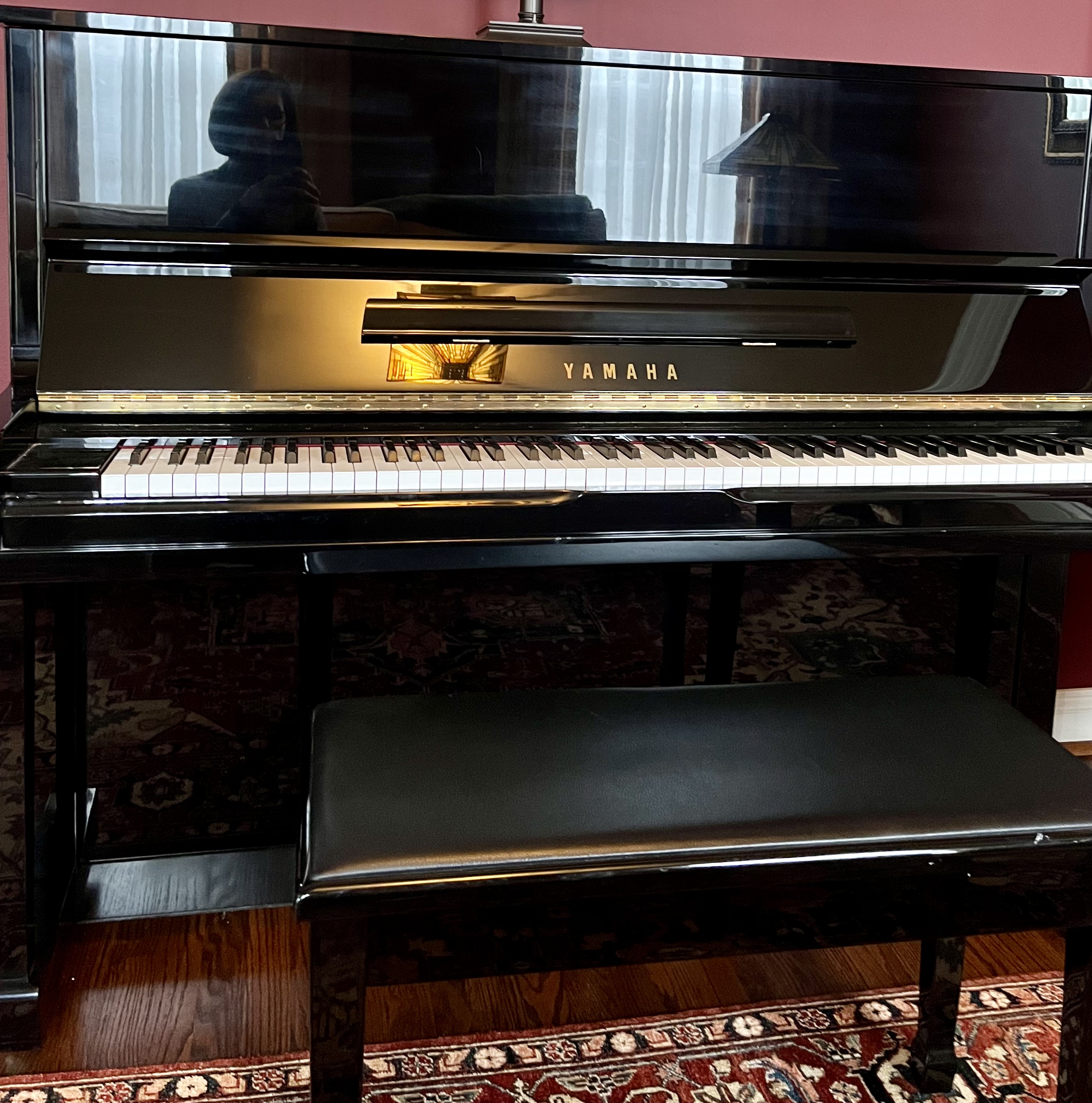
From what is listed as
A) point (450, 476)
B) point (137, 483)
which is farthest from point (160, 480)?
point (450, 476)

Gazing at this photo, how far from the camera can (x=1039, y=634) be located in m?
1.93

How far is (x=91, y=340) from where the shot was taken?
1483mm

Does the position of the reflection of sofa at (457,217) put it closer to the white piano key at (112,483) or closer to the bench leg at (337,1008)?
the white piano key at (112,483)

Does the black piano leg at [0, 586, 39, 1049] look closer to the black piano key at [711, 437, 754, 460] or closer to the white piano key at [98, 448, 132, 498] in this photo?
the white piano key at [98, 448, 132, 498]

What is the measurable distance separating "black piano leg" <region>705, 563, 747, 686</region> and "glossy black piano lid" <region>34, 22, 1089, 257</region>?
20.6 inches

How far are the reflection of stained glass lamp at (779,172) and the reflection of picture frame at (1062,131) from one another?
1.14 ft

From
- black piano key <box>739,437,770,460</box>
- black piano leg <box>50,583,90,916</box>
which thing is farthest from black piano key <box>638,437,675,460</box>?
black piano leg <box>50,583,90,916</box>

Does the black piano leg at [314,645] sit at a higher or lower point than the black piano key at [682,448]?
lower

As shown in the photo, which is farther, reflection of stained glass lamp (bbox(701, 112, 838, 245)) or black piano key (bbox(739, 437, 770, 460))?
reflection of stained glass lamp (bbox(701, 112, 838, 245))

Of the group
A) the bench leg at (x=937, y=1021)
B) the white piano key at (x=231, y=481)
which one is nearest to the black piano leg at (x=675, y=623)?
the bench leg at (x=937, y=1021)

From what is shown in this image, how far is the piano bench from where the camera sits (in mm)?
1109

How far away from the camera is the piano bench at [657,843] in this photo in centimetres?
111

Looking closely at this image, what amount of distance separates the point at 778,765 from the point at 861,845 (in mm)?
138

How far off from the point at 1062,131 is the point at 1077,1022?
1.28 meters
